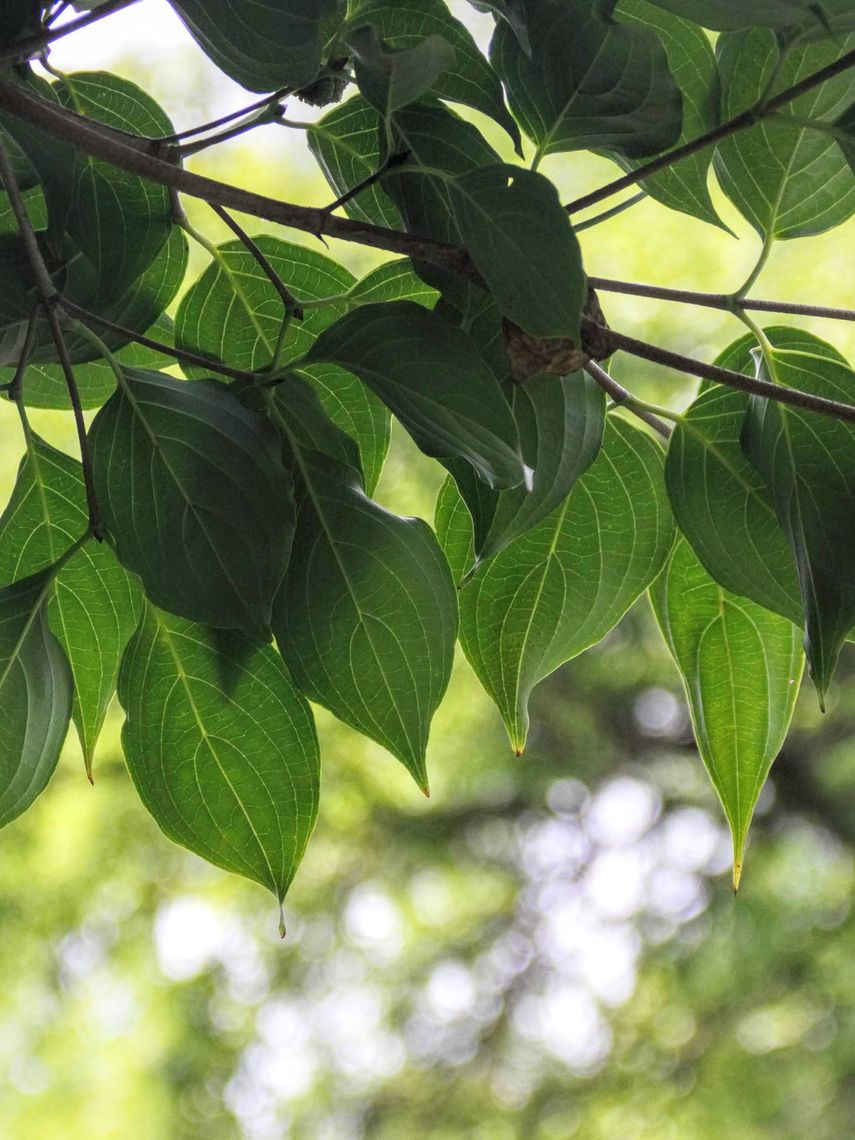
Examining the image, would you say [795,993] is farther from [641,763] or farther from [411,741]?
[411,741]

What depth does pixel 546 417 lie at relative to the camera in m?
0.22

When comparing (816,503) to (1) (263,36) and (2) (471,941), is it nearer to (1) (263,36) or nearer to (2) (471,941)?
(1) (263,36)

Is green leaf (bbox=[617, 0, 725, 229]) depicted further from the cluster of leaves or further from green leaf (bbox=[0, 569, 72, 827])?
green leaf (bbox=[0, 569, 72, 827])

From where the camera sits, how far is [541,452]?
22cm

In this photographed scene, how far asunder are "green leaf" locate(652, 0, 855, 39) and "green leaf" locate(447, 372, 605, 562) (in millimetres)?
68

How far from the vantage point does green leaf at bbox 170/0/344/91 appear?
7.5 inches

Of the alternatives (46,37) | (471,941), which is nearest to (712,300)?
(46,37)

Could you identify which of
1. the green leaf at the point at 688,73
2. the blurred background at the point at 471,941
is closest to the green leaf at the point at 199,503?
the green leaf at the point at 688,73

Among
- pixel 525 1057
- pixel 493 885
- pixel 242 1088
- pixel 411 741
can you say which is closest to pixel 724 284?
pixel 493 885

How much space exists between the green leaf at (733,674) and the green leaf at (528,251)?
0.11 m

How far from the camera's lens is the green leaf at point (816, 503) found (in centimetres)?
22

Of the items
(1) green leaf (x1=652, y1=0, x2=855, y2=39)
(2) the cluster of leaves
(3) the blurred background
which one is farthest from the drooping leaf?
(3) the blurred background

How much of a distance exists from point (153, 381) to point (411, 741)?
9 cm

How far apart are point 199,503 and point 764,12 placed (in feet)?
0.43
